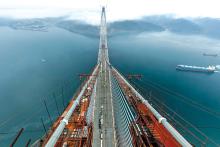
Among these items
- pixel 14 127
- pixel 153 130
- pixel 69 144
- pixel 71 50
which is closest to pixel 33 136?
pixel 14 127

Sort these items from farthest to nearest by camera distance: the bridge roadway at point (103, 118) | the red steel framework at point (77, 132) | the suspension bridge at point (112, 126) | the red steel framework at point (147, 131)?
the red steel framework at point (77, 132)
the red steel framework at point (147, 131)
the suspension bridge at point (112, 126)
the bridge roadway at point (103, 118)

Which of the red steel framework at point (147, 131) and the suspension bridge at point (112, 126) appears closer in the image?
the suspension bridge at point (112, 126)

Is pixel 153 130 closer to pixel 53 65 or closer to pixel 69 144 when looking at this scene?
pixel 69 144

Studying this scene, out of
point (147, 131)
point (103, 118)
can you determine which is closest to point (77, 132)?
point (103, 118)

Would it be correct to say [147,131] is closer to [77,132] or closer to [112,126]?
[112,126]

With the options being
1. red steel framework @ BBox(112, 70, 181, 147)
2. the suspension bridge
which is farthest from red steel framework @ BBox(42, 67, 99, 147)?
red steel framework @ BBox(112, 70, 181, 147)

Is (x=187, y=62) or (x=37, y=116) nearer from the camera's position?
(x=37, y=116)

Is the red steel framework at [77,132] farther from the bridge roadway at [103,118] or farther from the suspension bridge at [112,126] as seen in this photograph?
the bridge roadway at [103,118]

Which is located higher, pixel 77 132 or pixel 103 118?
pixel 103 118

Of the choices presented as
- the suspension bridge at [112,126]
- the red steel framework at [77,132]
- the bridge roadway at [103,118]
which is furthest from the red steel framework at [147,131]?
the red steel framework at [77,132]
